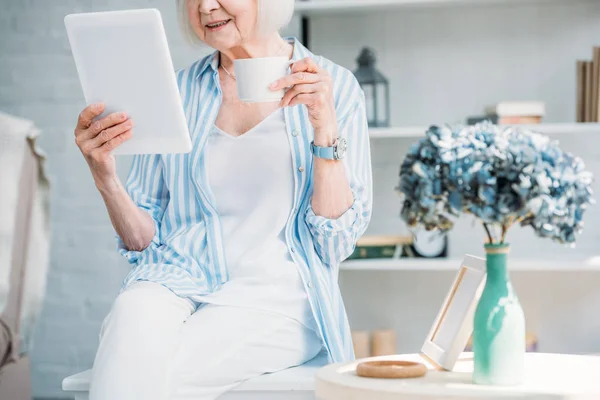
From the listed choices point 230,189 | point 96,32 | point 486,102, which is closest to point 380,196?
point 486,102

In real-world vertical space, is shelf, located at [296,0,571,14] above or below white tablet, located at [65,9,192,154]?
above

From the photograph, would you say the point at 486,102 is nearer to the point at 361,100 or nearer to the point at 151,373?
the point at 361,100

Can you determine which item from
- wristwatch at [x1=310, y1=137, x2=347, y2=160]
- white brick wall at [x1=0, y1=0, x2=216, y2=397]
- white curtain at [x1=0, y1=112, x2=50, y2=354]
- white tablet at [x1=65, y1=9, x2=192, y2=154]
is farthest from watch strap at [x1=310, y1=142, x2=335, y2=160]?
white brick wall at [x1=0, y1=0, x2=216, y2=397]

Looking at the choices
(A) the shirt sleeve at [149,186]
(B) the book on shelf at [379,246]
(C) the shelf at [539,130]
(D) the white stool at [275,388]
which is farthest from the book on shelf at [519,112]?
(D) the white stool at [275,388]

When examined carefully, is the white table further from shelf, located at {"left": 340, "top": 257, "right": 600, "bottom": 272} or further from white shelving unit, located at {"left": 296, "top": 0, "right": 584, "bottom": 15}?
Answer: white shelving unit, located at {"left": 296, "top": 0, "right": 584, "bottom": 15}

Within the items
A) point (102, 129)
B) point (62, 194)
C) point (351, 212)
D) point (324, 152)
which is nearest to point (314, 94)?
point (324, 152)

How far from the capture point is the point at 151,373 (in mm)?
1523

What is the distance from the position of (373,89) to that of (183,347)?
1.73 meters

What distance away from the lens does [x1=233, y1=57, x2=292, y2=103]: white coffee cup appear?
153 cm

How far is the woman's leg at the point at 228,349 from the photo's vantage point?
1.61 metres

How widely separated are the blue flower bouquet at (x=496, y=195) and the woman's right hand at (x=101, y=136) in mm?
556

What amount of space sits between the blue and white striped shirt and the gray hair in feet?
0.32

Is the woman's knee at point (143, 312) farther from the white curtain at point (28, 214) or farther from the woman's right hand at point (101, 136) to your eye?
the white curtain at point (28, 214)

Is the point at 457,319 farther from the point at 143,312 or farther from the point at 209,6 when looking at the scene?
the point at 209,6
